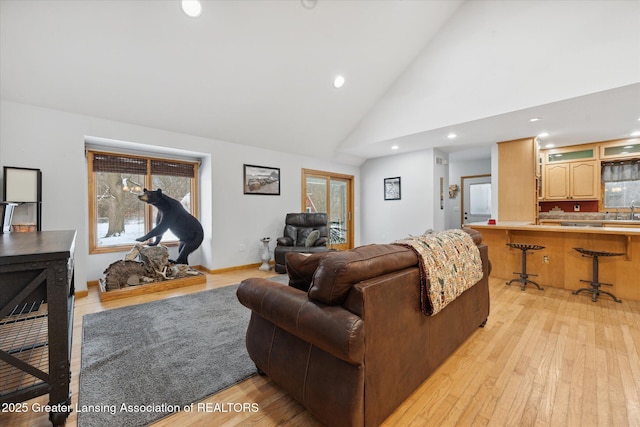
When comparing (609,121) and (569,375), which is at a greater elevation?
(609,121)

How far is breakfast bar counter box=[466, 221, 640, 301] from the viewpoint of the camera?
335 cm

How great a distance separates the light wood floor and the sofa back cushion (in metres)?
0.77

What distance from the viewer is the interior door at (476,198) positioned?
24.9ft

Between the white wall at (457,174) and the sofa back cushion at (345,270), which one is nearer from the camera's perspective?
the sofa back cushion at (345,270)

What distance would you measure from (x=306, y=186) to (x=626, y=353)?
525 centimetres

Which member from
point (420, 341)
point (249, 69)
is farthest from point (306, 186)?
point (420, 341)

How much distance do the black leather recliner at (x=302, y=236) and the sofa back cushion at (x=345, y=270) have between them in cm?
325

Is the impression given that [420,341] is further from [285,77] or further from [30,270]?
[285,77]

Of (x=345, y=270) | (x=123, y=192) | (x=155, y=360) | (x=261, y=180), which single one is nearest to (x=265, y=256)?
(x=261, y=180)

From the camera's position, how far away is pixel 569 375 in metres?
1.86

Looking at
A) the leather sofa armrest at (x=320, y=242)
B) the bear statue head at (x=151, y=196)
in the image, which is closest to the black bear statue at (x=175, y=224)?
the bear statue head at (x=151, y=196)

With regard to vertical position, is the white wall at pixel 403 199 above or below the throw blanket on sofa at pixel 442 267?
above

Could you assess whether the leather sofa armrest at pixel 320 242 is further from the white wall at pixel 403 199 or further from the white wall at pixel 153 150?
the white wall at pixel 403 199

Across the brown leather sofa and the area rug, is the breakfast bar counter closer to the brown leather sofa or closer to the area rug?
the brown leather sofa
